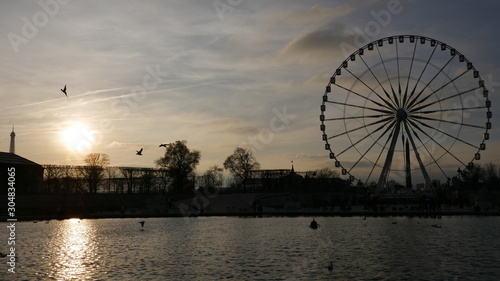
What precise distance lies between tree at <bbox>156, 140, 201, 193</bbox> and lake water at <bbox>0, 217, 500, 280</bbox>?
200 feet

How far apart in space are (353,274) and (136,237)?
23.8m

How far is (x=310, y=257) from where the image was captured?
3225 centimetres

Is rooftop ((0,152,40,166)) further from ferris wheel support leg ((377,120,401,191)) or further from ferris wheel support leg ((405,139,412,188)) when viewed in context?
ferris wheel support leg ((405,139,412,188))

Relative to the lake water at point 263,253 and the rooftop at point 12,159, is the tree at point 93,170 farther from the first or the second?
the lake water at point 263,253

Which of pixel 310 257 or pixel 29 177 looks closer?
pixel 310 257

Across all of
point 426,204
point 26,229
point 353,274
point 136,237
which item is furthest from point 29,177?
point 353,274

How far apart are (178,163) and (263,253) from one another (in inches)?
3241

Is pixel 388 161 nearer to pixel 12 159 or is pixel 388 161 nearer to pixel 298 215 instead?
pixel 298 215

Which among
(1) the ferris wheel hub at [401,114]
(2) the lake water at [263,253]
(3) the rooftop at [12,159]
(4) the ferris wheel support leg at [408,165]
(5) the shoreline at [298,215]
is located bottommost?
(2) the lake water at [263,253]

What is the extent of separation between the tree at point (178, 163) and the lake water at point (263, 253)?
60.8 meters

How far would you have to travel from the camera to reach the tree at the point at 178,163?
11412 cm

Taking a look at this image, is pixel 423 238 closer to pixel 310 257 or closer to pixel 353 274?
pixel 310 257

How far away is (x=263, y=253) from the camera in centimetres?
3444

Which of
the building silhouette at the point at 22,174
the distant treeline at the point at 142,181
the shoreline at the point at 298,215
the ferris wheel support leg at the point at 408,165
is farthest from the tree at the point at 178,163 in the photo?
the ferris wheel support leg at the point at 408,165
